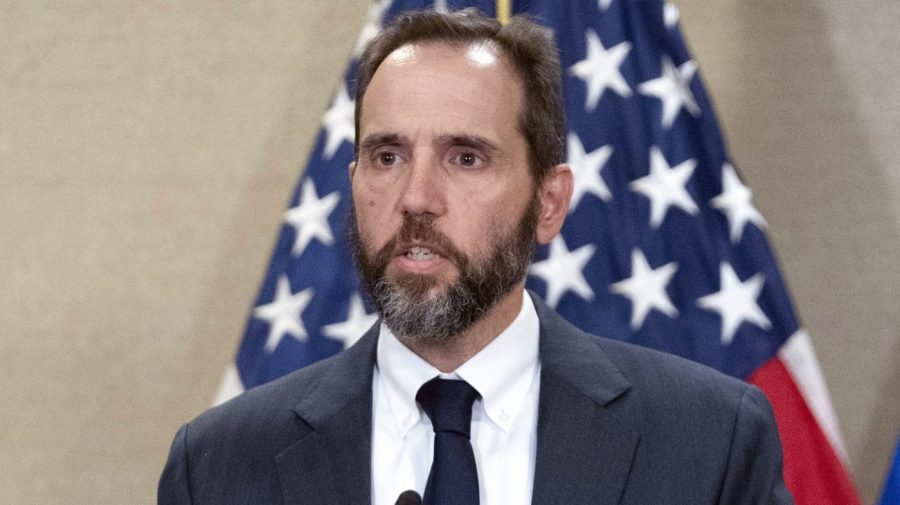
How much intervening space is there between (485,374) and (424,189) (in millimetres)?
343

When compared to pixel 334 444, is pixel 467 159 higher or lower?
higher

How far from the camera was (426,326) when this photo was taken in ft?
6.28

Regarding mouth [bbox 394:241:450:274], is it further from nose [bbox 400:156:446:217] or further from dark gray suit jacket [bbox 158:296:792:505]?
dark gray suit jacket [bbox 158:296:792:505]

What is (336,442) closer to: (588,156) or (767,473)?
(767,473)

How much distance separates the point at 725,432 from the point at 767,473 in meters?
0.10

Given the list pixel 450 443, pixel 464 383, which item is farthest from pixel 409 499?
pixel 464 383

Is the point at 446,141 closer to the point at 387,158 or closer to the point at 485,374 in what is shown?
the point at 387,158

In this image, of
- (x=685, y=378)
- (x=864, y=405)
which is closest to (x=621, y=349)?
(x=685, y=378)

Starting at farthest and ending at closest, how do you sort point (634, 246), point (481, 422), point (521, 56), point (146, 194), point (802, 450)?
point (146, 194)
point (634, 246)
point (802, 450)
point (521, 56)
point (481, 422)

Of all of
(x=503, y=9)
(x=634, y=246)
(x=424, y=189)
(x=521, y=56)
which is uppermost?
(x=503, y=9)

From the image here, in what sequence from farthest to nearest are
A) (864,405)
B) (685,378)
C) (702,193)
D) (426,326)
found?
(864,405) < (702,193) < (685,378) < (426,326)

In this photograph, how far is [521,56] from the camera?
7.08 feet

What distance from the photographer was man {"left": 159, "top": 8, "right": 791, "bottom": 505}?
1.90 metres

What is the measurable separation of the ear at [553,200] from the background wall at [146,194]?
4.65 feet
